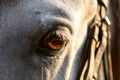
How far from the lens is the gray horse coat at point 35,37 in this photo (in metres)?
1.17

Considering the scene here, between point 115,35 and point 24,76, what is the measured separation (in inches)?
25.0

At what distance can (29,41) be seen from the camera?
118cm

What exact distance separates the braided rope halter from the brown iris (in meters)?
0.22

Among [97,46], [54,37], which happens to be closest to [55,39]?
[54,37]

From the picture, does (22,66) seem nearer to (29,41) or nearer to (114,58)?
(29,41)

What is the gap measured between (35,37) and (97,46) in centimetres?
39

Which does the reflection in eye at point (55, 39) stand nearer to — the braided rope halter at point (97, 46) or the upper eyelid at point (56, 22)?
the upper eyelid at point (56, 22)

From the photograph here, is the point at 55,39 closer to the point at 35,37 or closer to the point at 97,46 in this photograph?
the point at 35,37

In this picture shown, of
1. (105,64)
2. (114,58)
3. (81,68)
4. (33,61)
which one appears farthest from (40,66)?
(114,58)

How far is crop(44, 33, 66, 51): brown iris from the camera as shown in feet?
3.98

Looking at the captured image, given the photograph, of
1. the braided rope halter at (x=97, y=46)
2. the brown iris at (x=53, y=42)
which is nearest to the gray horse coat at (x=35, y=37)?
the brown iris at (x=53, y=42)

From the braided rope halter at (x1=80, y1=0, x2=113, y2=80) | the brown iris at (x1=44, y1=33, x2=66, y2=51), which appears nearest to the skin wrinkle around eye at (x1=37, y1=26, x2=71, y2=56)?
the brown iris at (x1=44, y1=33, x2=66, y2=51)

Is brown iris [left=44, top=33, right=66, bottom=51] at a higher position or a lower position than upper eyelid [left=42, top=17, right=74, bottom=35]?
lower

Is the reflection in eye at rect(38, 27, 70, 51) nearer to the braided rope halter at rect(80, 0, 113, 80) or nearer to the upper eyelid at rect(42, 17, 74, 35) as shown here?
the upper eyelid at rect(42, 17, 74, 35)
